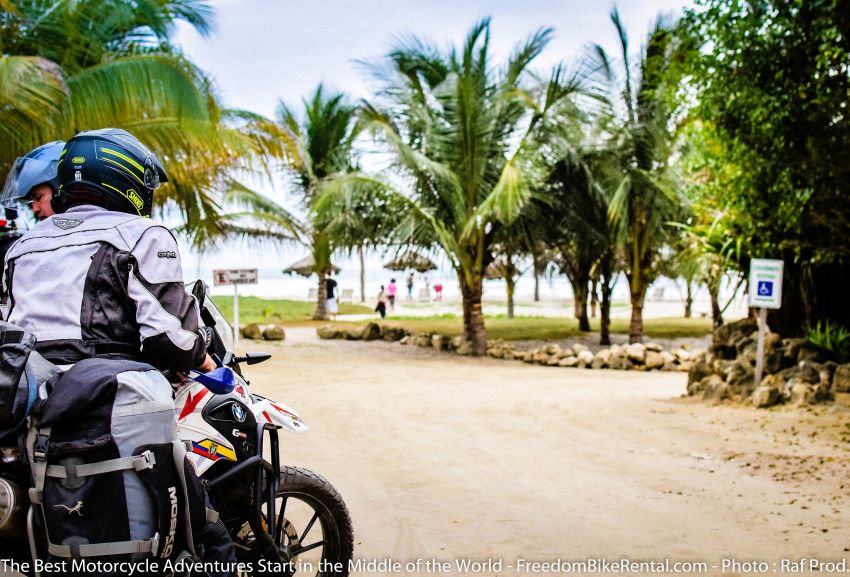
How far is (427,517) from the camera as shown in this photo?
443 cm

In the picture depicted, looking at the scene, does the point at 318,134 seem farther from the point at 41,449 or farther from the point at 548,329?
the point at 41,449

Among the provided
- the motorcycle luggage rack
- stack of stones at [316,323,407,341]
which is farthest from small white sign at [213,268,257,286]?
the motorcycle luggage rack

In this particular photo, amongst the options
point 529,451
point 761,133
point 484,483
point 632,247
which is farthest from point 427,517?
point 632,247

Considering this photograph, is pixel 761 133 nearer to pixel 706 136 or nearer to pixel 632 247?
pixel 706 136

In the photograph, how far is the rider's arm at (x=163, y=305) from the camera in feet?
7.43

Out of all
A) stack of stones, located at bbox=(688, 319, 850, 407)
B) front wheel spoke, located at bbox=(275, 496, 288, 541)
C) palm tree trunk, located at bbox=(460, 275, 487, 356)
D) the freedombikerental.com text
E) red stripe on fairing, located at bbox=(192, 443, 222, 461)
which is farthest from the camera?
palm tree trunk, located at bbox=(460, 275, 487, 356)

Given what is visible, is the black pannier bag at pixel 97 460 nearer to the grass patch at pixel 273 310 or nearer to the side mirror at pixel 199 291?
the side mirror at pixel 199 291

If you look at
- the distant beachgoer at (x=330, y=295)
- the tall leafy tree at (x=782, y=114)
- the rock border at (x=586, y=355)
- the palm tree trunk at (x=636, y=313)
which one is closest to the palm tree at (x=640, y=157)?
the palm tree trunk at (x=636, y=313)

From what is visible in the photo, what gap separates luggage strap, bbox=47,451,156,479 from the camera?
208 cm

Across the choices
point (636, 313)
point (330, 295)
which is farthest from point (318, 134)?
point (636, 313)

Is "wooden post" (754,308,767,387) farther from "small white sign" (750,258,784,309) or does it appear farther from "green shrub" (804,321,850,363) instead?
"green shrub" (804,321,850,363)

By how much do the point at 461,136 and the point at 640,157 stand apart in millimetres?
3665

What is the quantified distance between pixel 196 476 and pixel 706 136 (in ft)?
26.3

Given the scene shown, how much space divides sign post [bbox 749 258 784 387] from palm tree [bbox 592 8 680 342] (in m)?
5.97
